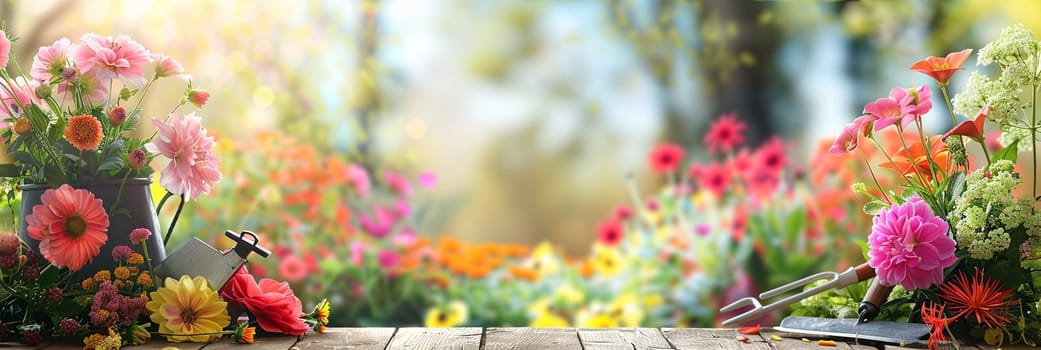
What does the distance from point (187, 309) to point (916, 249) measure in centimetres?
97

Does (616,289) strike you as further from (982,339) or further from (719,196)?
(982,339)

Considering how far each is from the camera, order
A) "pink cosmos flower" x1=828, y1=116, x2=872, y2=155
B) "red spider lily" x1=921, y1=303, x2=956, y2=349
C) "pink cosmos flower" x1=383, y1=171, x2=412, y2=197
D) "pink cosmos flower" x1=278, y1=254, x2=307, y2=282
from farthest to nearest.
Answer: "pink cosmos flower" x1=383, y1=171, x2=412, y2=197, "pink cosmos flower" x1=278, y1=254, x2=307, y2=282, "pink cosmos flower" x1=828, y1=116, x2=872, y2=155, "red spider lily" x1=921, y1=303, x2=956, y2=349

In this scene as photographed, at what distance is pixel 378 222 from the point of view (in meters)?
2.73

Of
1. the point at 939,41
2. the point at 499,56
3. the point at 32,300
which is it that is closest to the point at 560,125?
the point at 499,56

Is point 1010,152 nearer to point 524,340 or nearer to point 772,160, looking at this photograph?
point 524,340

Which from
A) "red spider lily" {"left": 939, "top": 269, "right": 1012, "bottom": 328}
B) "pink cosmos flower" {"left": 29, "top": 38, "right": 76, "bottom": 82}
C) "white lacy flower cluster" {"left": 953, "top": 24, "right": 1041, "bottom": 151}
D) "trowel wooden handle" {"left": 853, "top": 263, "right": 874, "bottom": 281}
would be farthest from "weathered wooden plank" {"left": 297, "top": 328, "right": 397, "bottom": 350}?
"white lacy flower cluster" {"left": 953, "top": 24, "right": 1041, "bottom": 151}

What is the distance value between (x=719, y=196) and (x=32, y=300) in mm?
2050

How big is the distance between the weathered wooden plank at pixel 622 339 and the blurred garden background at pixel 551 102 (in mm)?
1351

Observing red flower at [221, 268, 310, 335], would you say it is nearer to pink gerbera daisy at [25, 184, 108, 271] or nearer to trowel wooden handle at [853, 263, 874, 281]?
pink gerbera daisy at [25, 184, 108, 271]

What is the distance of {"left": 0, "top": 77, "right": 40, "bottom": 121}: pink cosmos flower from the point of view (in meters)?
1.24

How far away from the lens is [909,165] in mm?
1330

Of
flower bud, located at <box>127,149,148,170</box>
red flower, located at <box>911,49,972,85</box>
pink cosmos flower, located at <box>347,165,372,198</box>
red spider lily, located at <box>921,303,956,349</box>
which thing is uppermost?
pink cosmos flower, located at <box>347,165,372,198</box>

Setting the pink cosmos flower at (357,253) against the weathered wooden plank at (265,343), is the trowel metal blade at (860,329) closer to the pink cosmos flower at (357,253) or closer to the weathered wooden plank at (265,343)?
the weathered wooden plank at (265,343)

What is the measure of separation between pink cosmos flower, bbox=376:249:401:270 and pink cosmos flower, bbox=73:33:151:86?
4.27ft
